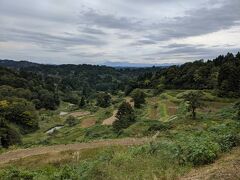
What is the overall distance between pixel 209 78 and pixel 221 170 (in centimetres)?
6401

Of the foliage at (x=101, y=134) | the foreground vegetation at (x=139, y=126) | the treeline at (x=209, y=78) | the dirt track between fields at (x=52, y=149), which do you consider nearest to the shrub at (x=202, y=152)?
the foreground vegetation at (x=139, y=126)

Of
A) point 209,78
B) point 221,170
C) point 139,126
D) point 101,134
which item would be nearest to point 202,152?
point 221,170

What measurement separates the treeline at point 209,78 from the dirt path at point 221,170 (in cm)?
4800

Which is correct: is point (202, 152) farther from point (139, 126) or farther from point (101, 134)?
point (101, 134)

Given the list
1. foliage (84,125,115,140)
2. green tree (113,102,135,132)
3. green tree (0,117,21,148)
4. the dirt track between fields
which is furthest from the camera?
green tree (0,117,21,148)

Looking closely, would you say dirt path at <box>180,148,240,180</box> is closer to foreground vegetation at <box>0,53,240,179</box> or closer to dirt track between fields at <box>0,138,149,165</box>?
foreground vegetation at <box>0,53,240,179</box>

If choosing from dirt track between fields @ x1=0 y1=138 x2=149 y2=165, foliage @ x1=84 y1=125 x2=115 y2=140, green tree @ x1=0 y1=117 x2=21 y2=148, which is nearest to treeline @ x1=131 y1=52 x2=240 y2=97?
foliage @ x1=84 y1=125 x2=115 y2=140

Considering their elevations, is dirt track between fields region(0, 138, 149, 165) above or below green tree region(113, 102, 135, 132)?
above

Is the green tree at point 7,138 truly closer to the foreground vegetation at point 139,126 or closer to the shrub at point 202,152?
the foreground vegetation at point 139,126

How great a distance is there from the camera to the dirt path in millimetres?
8977

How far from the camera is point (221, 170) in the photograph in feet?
31.1

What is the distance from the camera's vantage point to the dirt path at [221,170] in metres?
8.98

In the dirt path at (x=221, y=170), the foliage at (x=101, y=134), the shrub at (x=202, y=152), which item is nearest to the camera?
the dirt path at (x=221, y=170)

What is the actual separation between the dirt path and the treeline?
47996mm
